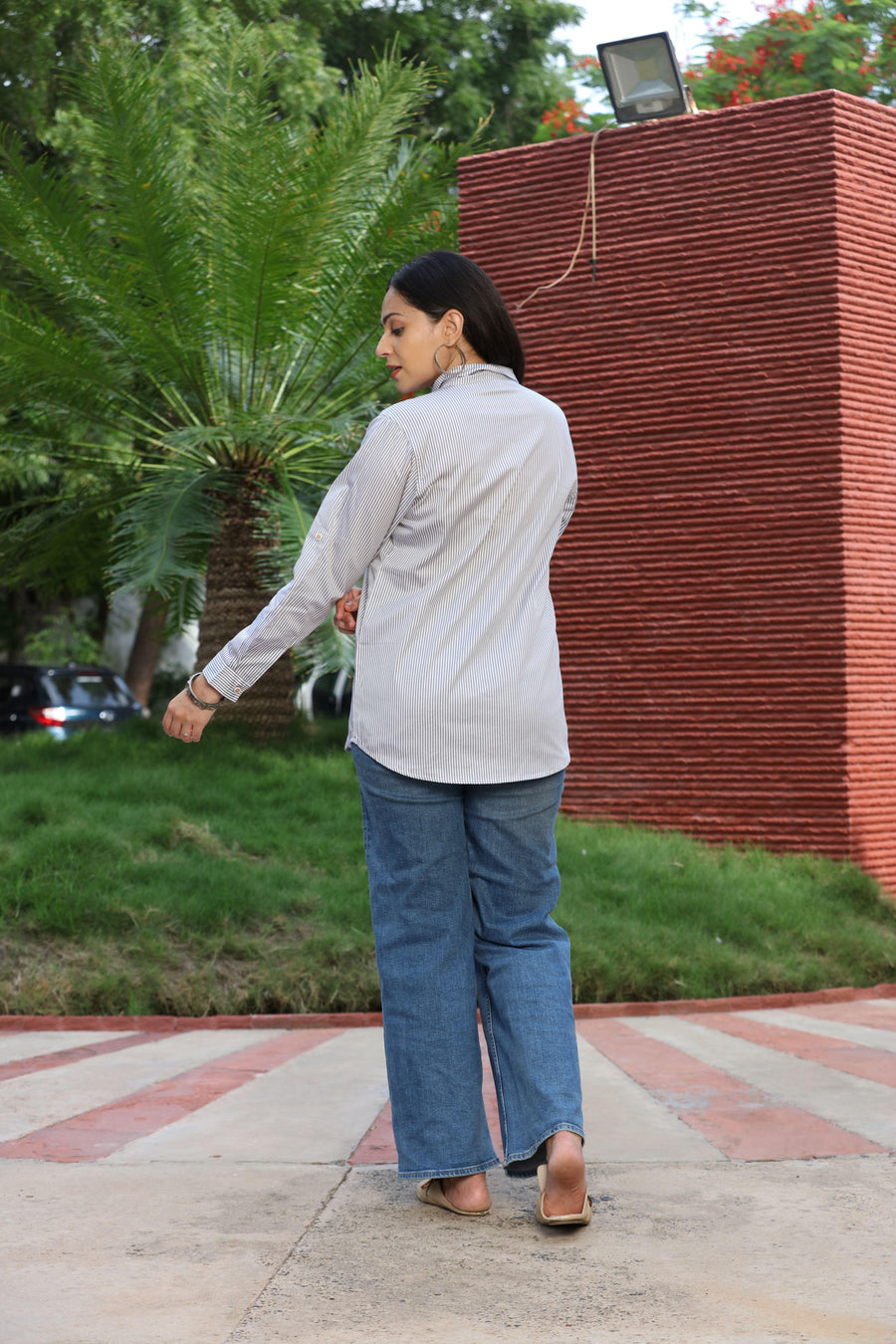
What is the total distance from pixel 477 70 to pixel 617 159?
40.5 feet

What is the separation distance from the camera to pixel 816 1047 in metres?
4.60

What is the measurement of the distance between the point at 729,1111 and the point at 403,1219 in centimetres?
120

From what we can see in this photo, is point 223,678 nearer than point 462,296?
Yes

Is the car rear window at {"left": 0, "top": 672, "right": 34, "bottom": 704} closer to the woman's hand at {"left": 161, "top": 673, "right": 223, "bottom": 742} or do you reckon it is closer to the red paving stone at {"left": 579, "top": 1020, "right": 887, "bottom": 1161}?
the red paving stone at {"left": 579, "top": 1020, "right": 887, "bottom": 1161}

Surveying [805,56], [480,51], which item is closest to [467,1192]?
[805,56]

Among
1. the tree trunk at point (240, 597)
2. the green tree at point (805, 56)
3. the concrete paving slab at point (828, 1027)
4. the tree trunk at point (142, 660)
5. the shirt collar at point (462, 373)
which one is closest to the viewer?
the shirt collar at point (462, 373)

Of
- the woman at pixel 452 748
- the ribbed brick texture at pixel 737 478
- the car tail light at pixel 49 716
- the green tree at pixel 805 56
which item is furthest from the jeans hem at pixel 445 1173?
the car tail light at pixel 49 716

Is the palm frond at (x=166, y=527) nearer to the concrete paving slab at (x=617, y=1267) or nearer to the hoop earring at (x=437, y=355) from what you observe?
the hoop earring at (x=437, y=355)

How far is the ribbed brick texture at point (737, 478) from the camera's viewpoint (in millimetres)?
8133

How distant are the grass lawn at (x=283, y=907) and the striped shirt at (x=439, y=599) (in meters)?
3.23

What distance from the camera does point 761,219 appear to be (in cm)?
838

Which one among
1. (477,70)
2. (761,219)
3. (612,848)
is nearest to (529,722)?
(612,848)


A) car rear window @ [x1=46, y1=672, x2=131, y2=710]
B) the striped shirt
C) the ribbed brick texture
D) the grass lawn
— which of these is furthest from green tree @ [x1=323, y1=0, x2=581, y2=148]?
the striped shirt

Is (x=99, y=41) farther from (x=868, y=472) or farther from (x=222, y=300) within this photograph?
(x=868, y=472)
